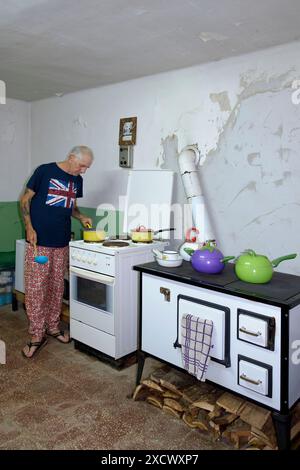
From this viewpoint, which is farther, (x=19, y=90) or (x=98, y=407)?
(x=19, y=90)

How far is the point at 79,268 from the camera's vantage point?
269 cm

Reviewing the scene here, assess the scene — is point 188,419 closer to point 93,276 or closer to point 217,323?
point 217,323

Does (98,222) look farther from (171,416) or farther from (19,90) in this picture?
(171,416)

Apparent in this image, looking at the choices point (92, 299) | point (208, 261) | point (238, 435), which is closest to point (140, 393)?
point (238, 435)

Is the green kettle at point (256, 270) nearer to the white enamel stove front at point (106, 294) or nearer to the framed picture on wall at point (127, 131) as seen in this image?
the white enamel stove front at point (106, 294)

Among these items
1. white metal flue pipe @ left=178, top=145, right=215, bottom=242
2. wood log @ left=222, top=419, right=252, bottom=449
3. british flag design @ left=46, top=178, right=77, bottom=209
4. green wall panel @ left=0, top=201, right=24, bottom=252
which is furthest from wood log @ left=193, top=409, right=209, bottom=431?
green wall panel @ left=0, top=201, right=24, bottom=252

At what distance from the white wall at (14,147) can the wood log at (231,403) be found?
10.3 feet

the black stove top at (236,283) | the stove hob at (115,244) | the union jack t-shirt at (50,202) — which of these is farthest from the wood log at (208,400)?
the union jack t-shirt at (50,202)

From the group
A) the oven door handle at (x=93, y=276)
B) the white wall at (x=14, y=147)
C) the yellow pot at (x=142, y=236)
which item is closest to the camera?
the oven door handle at (x=93, y=276)

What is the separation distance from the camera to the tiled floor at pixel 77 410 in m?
1.83
